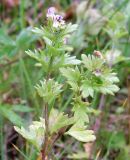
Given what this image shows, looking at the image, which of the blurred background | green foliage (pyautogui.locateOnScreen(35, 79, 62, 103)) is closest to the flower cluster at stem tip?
green foliage (pyautogui.locateOnScreen(35, 79, 62, 103))

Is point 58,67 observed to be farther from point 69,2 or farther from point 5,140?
point 69,2

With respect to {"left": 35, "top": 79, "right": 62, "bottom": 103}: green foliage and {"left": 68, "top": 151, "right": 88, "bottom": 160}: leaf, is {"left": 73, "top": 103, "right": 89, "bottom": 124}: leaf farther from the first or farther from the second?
{"left": 68, "top": 151, "right": 88, "bottom": 160}: leaf

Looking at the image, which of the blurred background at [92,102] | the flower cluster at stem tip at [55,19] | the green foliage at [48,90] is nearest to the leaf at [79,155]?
the blurred background at [92,102]

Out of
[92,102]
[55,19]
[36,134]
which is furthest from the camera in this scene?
[92,102]

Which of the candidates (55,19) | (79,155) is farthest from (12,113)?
(55,19)

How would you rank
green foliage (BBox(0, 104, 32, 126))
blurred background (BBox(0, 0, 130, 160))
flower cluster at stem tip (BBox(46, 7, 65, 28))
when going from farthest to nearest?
1. blurred background (BBox(0, 0, 130, 160))
2. green foliage (BBox(0, 104, 32, 126))
3. flower cluster at stem tip (BBox(46, 7, 65, 28))

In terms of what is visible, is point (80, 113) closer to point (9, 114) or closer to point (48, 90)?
point (48, 90)
